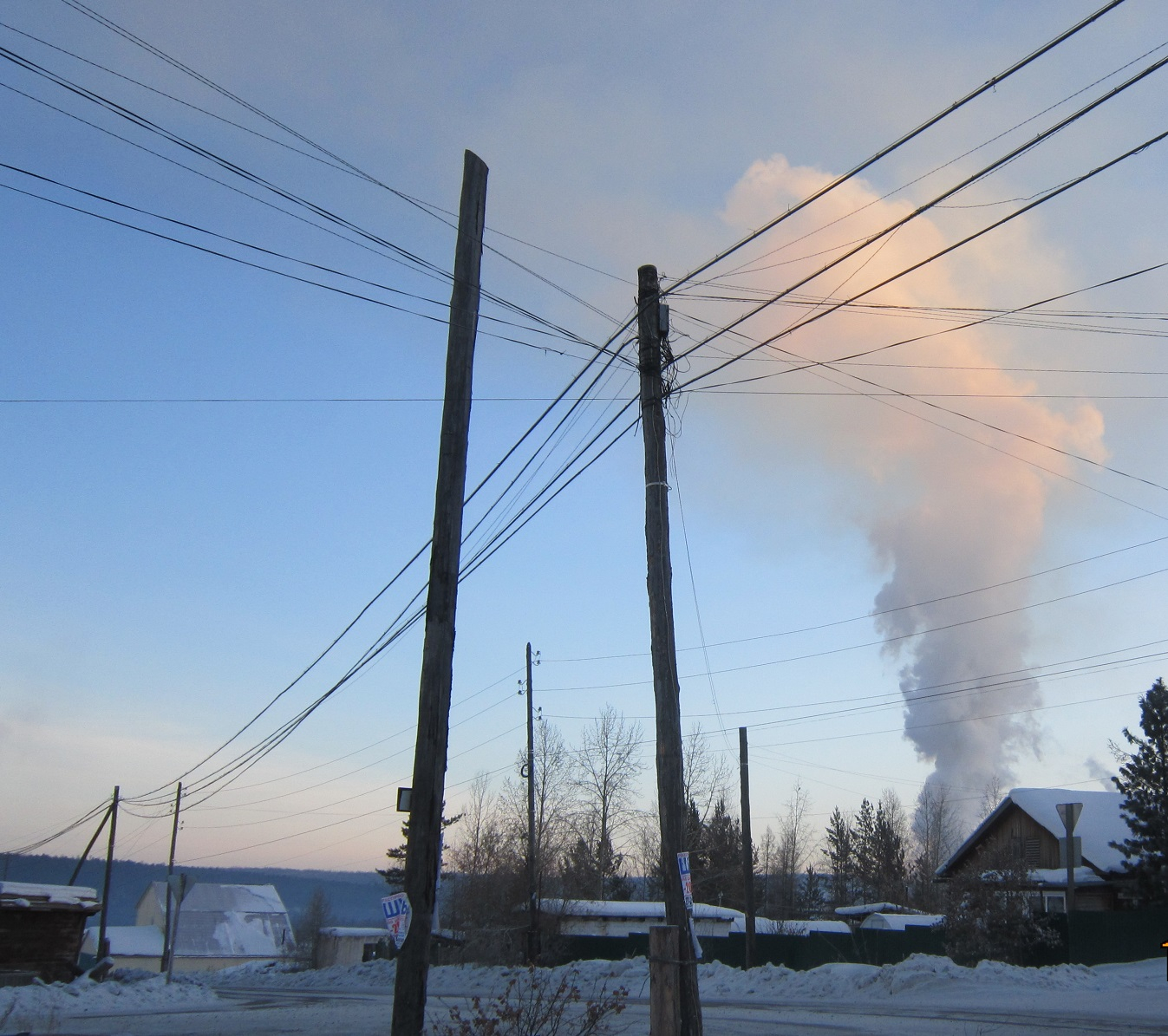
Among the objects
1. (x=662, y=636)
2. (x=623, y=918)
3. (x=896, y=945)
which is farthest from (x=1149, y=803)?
(x=662, y=636)

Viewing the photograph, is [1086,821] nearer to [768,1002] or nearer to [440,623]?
[768,1002]

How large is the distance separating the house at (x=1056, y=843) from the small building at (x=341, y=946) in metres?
38.0

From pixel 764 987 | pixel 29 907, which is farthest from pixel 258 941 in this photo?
pixel 764 987

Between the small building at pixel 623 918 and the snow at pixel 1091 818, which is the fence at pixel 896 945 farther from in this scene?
the small building at pixel 623 918

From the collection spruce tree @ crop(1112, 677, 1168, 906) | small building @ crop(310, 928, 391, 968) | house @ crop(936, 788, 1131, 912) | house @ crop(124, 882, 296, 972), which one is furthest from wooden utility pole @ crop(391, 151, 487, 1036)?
house @ crop(124, 882, 296, 972)

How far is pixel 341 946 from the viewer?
248 ft

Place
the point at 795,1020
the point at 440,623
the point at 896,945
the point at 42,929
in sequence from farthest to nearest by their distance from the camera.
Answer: the point at 896,945 < the point at 42,929 < the point at 795,1020 < the point at 440,623

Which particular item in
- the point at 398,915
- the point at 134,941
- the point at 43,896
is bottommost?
the point at 134,941

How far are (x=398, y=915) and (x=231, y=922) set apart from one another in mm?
97250

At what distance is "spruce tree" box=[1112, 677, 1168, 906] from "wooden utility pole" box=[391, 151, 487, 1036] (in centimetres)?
3197

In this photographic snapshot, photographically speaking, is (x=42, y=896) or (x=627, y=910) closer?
(x=42, y=896)

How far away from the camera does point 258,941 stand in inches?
3728

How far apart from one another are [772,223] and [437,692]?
604 centimetres

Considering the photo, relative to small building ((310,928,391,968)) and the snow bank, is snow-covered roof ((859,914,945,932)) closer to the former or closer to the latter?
the snow bank
